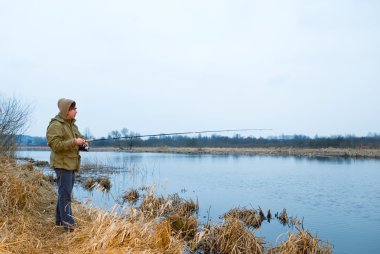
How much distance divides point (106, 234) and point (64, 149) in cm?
113

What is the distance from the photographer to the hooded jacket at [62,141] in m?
4.13

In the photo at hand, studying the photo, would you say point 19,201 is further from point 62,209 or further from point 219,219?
point 219,219

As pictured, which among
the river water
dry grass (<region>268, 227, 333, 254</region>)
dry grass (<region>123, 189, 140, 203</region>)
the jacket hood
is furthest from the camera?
dry grass (<region>123, 189, 140, 203</region>)

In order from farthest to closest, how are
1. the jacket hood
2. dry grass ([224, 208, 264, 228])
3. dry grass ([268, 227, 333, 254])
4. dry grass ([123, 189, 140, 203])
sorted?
dry grass ([123, 189, 140, 203]) → dry grass ([224, 208, 264, 228]) → dry grass ([268, 227, 333, 254]) → the jacket hood

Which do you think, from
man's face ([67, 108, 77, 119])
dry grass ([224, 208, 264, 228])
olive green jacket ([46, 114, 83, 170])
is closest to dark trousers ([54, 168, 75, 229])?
olive green jacket ([46, 114, 83, 170])

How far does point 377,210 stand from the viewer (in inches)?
368

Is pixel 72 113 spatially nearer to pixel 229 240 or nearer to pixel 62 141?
pixel 62 141

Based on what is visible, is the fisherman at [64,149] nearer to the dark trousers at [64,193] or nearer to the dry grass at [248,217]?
the dark trousers at [64,193]

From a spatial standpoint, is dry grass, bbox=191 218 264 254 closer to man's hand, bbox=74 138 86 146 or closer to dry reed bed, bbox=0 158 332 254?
dry reed bed, bbox=0 158 332 254

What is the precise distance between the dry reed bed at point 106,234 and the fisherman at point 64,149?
31 centimetres

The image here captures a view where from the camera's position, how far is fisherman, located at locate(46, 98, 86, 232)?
13.6 feet

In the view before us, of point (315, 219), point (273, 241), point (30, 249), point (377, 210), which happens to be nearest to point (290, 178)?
point (377, 210)

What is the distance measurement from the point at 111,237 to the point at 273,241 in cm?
366

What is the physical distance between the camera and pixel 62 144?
13.5ft
